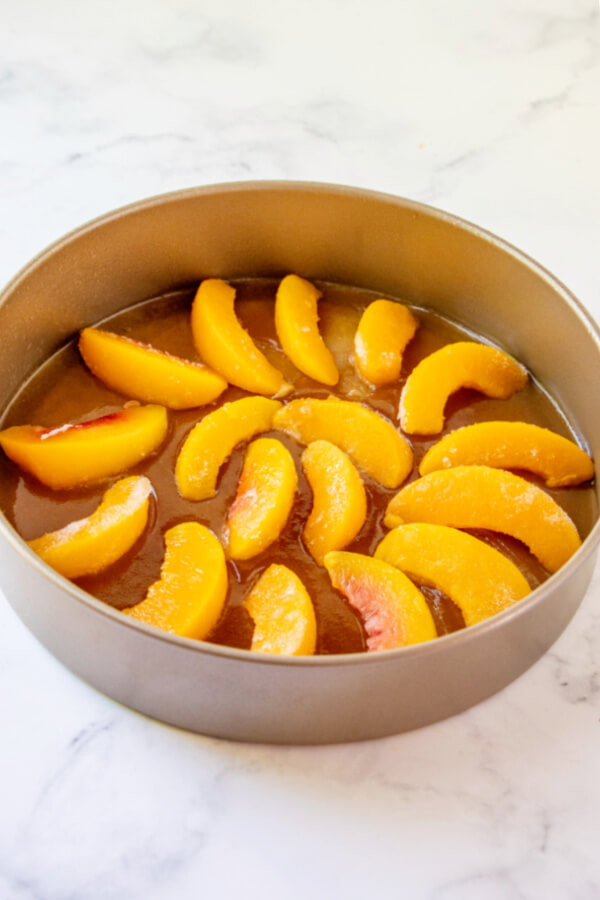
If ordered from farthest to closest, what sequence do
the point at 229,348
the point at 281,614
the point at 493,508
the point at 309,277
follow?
the point at 309,277, the point at 229,348, the point at 493,508, the point at 281,614

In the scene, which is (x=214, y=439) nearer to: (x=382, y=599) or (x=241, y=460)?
(x=241, y=460)

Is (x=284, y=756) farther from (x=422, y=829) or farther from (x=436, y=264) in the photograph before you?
(x=436, y=264)

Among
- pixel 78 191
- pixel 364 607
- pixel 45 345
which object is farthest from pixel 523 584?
pixel 78 191

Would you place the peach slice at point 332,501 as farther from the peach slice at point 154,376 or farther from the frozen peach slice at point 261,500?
the peach slice at point 154,376

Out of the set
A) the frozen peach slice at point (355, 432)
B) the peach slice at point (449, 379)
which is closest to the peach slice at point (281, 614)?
→ the frozen peach slice at point (355, 432)

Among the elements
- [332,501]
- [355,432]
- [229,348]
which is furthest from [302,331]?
[332,501]
